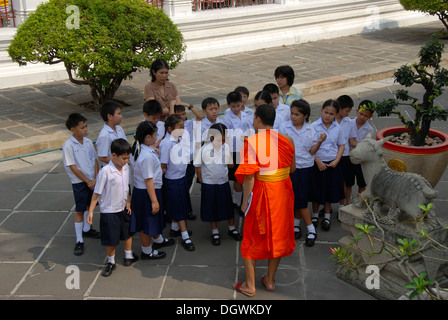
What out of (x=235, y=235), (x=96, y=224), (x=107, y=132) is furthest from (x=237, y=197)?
(x=107, y=132)

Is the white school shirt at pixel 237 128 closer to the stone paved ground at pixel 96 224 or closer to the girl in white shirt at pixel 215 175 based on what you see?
the girl in white shirt at pixel 215 175

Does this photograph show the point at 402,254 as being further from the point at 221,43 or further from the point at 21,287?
Result: the point at 221,43

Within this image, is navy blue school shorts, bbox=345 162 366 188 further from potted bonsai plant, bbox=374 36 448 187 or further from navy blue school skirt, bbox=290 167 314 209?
navy blue school skirt, bbox=290 167 314 209

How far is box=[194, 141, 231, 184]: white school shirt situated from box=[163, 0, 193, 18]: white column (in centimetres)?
750

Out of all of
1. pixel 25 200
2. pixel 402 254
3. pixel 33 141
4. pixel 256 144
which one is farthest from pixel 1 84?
pixel 402 254

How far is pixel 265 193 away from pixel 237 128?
62.4 inches

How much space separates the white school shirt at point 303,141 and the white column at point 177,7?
745 cm

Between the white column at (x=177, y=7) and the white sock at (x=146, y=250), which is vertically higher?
the white column at (x=177, y=7)

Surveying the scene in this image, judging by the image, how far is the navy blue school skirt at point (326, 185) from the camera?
5.21m

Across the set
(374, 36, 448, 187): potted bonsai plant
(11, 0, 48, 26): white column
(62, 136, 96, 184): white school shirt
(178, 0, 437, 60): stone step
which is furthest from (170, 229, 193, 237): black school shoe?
(178, 0, 437, 60): stone step

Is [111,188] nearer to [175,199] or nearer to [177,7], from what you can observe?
[175,199]

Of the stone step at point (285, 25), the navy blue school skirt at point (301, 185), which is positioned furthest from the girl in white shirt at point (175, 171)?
the stone step at point (285, 25)

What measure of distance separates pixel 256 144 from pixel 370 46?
10.2 meters

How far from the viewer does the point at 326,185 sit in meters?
5.24
